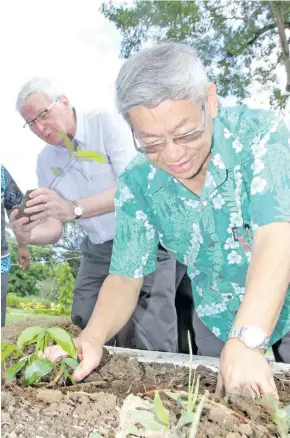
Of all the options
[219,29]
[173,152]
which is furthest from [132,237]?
[219,29]

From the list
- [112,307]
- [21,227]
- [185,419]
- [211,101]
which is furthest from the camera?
[21,227]

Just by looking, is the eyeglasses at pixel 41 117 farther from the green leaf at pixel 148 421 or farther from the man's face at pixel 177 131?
the green leaf at pixel 148 421

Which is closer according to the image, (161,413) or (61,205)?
(161,413)

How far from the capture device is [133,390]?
106cm

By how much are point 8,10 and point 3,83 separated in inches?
11.0

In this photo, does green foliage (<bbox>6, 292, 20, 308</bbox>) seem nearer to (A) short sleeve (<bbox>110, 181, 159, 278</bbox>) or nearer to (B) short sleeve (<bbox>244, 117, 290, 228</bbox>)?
(A) short sleeve (<bbox>110, 181, 159, 278</bbox>)

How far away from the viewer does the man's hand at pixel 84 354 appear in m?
1.13

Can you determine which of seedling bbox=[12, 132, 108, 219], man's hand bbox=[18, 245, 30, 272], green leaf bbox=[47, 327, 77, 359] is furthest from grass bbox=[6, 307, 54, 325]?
green leaf bbox=[47, 327, 77, 359]

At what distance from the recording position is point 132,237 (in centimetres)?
134

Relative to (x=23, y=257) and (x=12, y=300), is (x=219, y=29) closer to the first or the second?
(x=23, y=257)

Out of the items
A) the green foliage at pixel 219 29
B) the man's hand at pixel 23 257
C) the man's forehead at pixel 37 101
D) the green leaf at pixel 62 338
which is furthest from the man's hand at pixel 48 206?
the green leaf at pixel 62 338

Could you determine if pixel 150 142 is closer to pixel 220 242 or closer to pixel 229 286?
pixel 220 242

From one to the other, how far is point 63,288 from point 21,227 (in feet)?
0.84

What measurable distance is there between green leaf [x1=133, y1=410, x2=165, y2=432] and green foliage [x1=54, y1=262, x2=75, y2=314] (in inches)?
49.1
